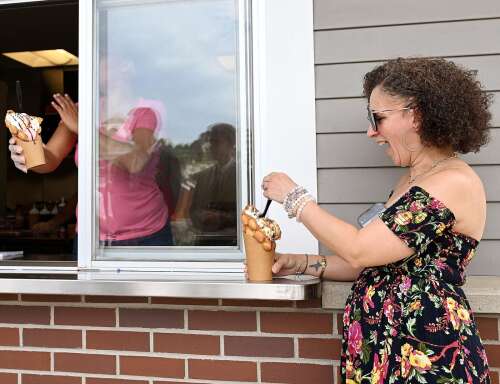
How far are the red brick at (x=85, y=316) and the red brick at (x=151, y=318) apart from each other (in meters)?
0.05

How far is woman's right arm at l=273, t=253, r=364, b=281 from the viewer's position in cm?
174

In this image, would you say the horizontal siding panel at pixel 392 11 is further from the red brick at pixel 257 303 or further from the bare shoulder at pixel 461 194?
the red brick at pixel 257 303

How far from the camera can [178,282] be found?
5.66 ft

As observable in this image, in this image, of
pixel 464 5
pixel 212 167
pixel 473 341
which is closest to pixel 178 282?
pixel 212 167

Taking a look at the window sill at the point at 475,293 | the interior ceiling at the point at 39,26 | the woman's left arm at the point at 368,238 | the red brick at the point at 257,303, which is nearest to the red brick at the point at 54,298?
the red brick at the point at 257,303

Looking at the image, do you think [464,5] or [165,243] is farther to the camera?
[165,243]

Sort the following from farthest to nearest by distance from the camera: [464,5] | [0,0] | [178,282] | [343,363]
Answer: [0,0], [464,5], [178,282], [343,363]

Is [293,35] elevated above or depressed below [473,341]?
above

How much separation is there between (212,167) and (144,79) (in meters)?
0.45

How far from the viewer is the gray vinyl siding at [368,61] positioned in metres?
1.90

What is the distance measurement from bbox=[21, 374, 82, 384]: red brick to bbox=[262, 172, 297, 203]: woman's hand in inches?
43.2

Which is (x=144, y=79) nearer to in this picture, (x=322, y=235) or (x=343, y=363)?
(x=322, y=235)

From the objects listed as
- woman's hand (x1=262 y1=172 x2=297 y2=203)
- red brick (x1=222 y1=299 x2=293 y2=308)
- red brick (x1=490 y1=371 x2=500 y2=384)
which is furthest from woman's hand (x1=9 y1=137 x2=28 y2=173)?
red brick (x1=490 y1=371 x2=500 y2=384)

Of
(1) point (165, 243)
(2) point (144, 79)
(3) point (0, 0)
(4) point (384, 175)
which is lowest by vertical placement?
(1) point (165, 243)
